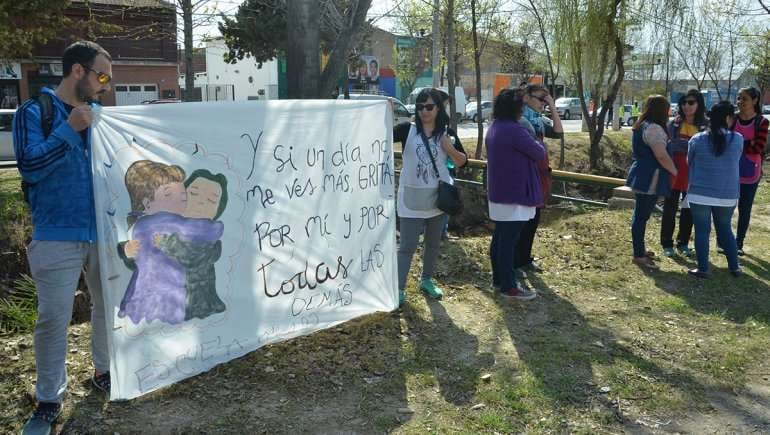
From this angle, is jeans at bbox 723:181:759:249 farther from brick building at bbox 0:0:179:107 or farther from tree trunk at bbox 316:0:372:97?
brick building at bbox 0:0:179:107

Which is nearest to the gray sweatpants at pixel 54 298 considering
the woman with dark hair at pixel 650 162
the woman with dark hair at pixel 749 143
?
the woman with dark hair at pixel 650 162

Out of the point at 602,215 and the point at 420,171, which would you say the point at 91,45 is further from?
the point at 602,215

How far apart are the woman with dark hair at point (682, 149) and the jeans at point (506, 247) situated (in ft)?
7.31

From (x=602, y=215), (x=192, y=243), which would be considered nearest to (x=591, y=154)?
(x=602, y=215)

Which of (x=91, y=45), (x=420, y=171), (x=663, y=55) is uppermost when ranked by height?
(x=663, y=55)

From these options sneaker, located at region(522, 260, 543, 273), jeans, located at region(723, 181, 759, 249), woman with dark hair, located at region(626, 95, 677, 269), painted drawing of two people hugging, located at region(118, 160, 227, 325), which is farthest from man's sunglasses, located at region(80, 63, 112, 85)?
jeans, located at region(723, 181, 759, 249)

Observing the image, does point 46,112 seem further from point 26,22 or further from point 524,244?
point 26,22

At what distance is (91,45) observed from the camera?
10.3 ft

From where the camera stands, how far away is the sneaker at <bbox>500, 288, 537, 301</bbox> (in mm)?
5336

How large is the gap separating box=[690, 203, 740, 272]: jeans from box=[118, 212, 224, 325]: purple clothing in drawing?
14.6ft

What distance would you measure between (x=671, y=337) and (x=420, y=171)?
85.7 inches

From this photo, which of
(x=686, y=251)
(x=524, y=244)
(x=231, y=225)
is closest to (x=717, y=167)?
(x=686, y=251)

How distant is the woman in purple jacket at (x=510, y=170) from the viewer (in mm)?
4965

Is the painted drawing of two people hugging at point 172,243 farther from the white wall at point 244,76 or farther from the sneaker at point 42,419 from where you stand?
the white wall at point 244,76
